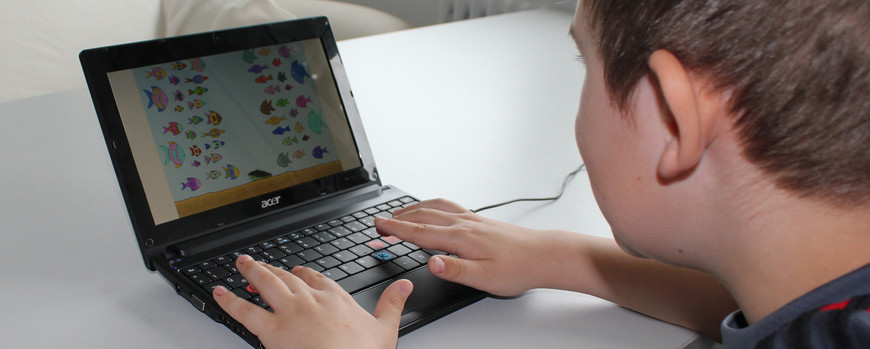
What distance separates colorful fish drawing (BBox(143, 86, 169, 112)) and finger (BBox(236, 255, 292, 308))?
0.18 metres

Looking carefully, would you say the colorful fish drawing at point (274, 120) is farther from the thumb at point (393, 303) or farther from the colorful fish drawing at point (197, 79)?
the thumb at point (393, 303)

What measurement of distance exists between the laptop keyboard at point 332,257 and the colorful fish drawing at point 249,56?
190mm

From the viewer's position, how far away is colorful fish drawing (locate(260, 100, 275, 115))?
29.7 inches

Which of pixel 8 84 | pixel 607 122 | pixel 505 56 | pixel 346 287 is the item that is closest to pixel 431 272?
pixel 346 287

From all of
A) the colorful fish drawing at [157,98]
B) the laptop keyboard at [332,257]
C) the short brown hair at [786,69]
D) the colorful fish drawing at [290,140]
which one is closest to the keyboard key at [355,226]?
the laptop keyboard at [332,257]

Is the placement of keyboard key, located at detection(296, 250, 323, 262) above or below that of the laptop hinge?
below

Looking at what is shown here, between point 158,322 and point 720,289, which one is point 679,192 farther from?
point 158,322

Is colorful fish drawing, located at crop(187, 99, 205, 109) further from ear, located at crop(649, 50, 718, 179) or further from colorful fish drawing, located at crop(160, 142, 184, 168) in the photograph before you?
ear, located at crop(649, 50, 718, 179)

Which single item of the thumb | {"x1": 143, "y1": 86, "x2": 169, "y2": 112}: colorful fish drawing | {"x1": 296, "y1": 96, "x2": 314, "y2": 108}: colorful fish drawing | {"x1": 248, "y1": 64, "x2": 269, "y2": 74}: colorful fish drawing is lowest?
the thumb

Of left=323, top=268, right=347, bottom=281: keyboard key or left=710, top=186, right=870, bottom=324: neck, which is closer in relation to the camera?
left=710, top=186, right=870, bottom=324: neck

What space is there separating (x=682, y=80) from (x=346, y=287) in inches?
12.8

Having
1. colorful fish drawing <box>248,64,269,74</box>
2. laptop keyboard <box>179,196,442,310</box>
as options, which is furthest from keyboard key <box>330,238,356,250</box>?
colorful fish drawing <box>248,64,269,74</box>

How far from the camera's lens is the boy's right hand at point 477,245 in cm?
63

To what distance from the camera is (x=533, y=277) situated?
2.10 ft
